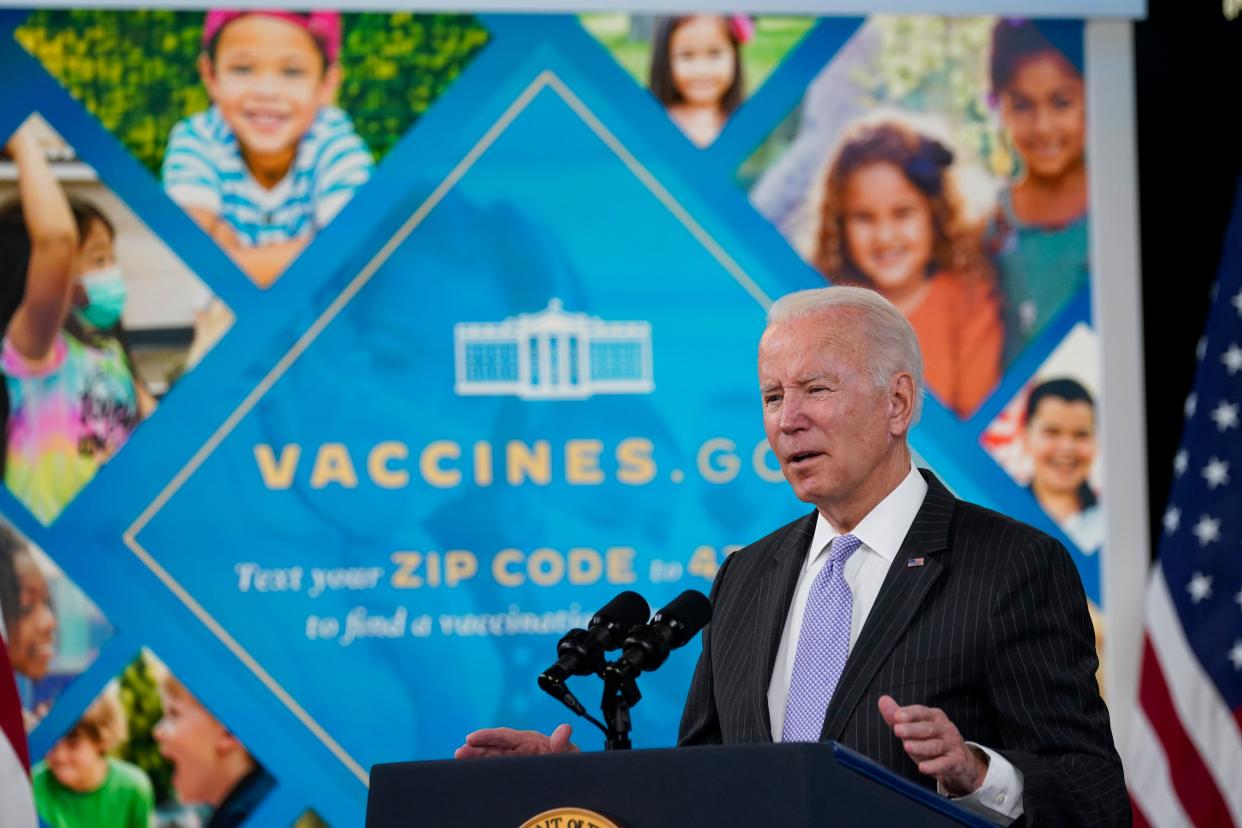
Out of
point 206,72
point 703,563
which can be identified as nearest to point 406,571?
point 703,563

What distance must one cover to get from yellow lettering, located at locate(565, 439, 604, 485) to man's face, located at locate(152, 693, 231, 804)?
4.15 ft

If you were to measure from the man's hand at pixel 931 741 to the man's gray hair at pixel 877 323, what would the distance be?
2.15ft

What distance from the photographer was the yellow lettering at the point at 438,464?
178 inches

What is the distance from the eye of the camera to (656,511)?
459 centimetres

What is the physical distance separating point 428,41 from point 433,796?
10.8 feet

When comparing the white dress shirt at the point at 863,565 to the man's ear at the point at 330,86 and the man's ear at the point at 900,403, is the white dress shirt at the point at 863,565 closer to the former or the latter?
the man's ear at the point at 900,403

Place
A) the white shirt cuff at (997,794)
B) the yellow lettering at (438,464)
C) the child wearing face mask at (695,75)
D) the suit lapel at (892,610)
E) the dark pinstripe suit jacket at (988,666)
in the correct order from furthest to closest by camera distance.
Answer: the child wearing face mask at (695,75)
the yellow lettering at (438,464)
the suit lapel at (892,610)
the dark pinstripe suit jacket at (988,666)
the white shirt cuff at (997,794)

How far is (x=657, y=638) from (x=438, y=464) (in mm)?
2637

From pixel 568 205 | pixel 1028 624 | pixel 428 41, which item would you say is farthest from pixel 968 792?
pixel 428 41

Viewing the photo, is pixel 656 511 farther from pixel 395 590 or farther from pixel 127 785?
pixel 127 785

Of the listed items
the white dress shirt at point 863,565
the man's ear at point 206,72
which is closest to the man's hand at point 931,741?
the white dress shirt at point 863,565

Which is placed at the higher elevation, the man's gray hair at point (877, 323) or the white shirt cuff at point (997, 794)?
the man's gray hair at point (877, 323)

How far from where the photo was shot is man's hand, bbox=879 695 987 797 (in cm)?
181

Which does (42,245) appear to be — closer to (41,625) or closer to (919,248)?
(41,625)
